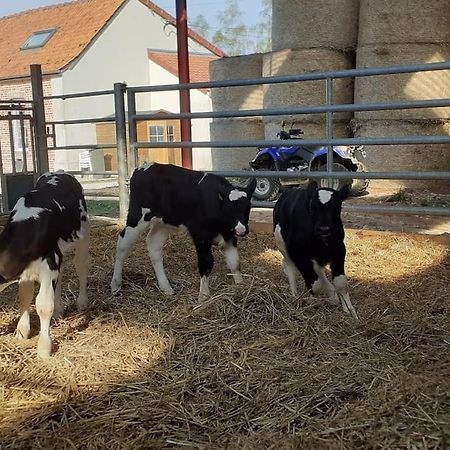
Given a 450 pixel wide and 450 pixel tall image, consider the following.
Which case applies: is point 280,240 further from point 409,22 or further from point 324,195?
point 409,22

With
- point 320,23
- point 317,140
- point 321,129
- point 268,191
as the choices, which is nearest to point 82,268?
point 317,140

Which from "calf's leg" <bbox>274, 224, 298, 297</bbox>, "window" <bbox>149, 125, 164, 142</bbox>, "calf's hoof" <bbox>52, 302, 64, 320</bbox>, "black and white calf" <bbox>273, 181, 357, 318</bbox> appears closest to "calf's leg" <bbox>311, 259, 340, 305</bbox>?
"black and white calf" <bbox>273, 181, 357, 318</bbox>

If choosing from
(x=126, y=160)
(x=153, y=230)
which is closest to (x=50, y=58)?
(x=126, y=160)

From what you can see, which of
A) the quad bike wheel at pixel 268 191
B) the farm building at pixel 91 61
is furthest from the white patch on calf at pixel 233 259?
the farm building at pixel 91 61

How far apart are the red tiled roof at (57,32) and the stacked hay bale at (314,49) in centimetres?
1659

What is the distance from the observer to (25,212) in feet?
13.8

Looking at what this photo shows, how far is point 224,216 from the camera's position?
16.3ft

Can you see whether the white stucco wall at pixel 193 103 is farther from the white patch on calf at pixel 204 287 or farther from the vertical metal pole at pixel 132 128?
the white patch on calf at pixel 204 287

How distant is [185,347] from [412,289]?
207 centimetres

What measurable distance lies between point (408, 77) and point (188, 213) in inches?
229

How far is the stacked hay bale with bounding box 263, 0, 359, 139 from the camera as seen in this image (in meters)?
10.4

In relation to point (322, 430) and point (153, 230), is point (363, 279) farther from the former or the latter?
point (322, 430)

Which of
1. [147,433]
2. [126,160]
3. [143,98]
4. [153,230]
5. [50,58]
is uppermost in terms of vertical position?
[50,58]

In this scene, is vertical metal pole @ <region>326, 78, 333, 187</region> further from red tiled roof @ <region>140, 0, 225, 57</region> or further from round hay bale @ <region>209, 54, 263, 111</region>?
red tiled roof @ <region>140, 0, 225, 57</region>
